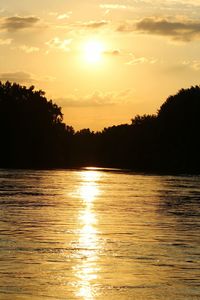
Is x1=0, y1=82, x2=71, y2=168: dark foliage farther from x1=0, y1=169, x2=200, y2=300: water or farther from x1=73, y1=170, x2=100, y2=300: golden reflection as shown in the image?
x1=73, y1=170, x2=100, y2=300: golden reflection

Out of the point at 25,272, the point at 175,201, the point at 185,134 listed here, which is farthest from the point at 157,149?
the point at 25,272

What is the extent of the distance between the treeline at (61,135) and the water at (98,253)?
115599 millimetres

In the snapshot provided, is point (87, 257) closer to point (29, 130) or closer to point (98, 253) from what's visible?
point (98, 253)

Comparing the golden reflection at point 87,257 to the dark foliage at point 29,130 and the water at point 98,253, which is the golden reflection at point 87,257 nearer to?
the water at point 98,253

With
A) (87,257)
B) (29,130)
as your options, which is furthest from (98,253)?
(29,130)

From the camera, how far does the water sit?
62.8 feet

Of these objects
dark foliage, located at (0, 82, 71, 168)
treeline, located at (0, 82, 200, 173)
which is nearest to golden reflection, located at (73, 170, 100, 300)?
treeline, located at (0, 82, 200, 173)

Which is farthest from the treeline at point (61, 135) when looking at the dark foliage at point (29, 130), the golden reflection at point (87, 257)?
the golden reflection at point (87, 257)

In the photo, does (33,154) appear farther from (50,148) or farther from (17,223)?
(17,223)

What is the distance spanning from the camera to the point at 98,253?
24.8 m

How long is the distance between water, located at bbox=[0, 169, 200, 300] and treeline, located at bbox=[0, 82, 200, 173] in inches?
4551

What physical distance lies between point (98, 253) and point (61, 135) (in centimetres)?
16287

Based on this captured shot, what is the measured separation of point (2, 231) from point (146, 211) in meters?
14.1

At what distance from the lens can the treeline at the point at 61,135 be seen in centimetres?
16062
